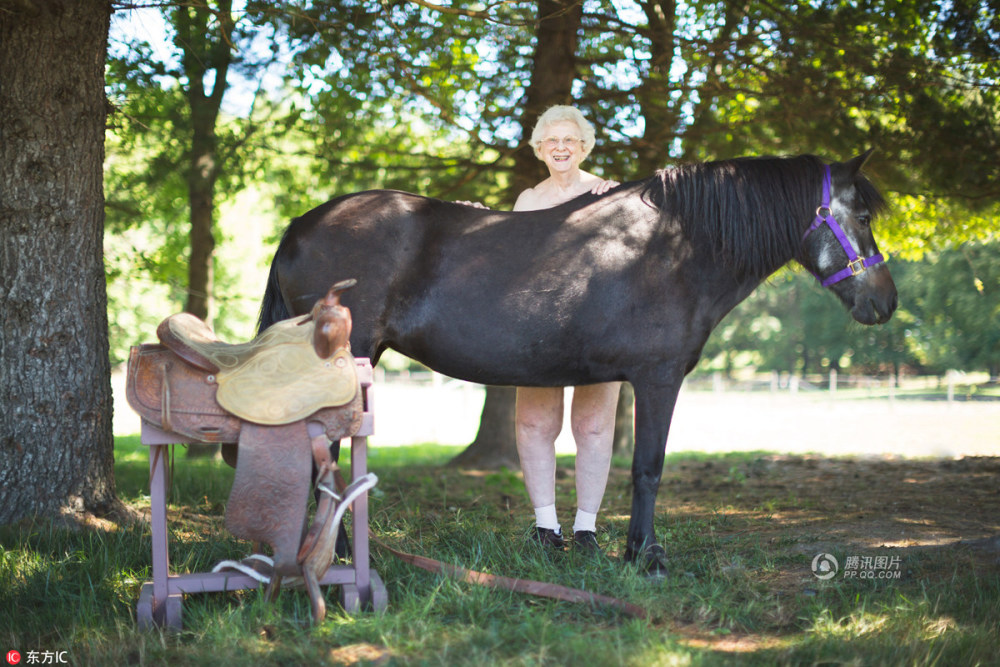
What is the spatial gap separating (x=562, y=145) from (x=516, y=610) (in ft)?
8.08

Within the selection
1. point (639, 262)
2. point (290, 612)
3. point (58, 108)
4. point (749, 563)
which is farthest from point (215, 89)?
point (749, 563)

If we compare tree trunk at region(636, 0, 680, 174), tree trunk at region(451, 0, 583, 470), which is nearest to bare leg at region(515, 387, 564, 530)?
tree trunk at region(451, 0, 583, 470)

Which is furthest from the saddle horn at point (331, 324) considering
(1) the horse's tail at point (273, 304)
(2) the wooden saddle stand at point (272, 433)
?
(1) the horse's tail at point (273, 304)

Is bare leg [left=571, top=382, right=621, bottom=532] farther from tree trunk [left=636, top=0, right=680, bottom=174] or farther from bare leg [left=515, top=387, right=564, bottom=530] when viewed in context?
tree trunk [left=636, top=0, right=680, bottom=174]

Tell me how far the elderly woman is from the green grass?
24cm

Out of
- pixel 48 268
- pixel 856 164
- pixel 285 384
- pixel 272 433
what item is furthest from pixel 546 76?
pixel 272 433

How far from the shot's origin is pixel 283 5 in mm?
5262

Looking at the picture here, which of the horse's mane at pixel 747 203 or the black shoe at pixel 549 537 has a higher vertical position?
the horse's mane at pixel 747 203

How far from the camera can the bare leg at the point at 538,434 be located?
381 centimetres

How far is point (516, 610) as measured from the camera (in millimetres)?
2719

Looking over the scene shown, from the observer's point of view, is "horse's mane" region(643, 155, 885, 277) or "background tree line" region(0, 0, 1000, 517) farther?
"background tree line" region(0, 0, 1000, 517)

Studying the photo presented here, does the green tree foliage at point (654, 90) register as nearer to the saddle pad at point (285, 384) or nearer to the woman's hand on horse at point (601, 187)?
the woman's hand on horse at point (601, 187)

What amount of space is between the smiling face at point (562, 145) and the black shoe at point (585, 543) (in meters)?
2.00

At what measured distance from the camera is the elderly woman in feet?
12.3
